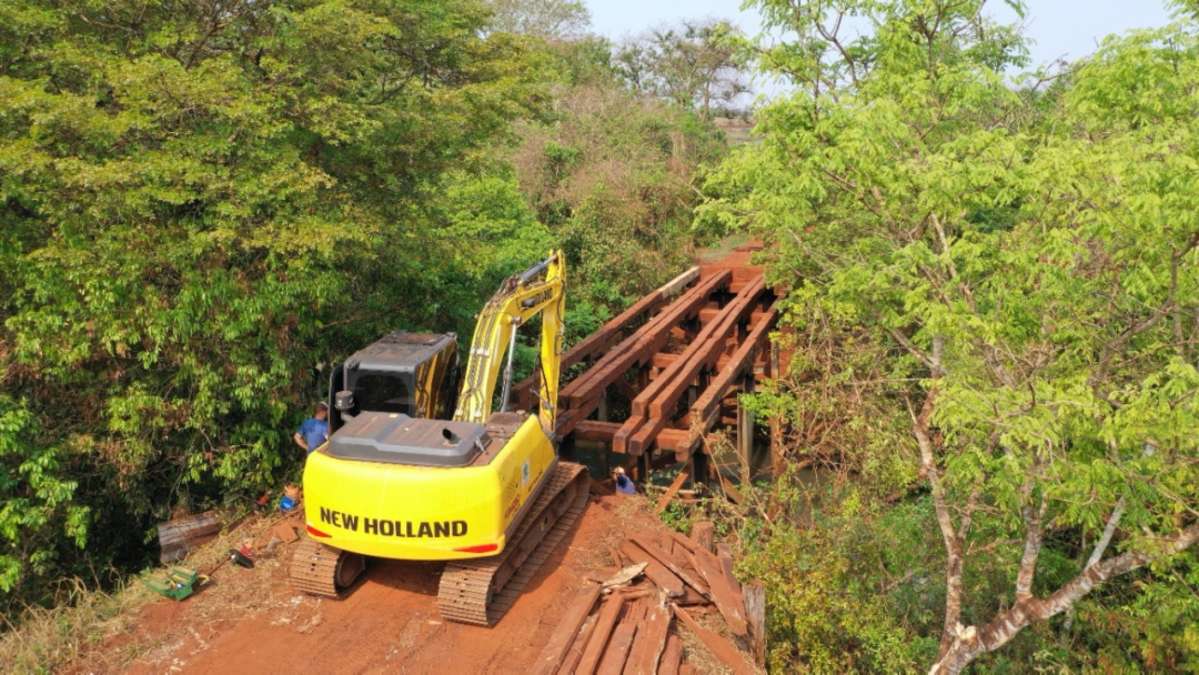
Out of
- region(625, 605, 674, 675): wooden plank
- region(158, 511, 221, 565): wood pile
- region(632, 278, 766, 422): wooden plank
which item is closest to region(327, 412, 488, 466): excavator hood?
region(625, 605, 674, 675): wooden plank

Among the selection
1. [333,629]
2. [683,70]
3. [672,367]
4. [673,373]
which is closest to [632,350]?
[672,367]

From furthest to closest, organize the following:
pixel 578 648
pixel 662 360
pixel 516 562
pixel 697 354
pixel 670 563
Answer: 1. pixel 662 360
2. pixel 697 354
3. pixel 670 563
4. pixel 516 562
5. pixel 578 648

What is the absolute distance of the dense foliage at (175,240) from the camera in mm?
8344

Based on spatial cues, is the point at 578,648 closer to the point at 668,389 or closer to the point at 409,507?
the point at 409,507

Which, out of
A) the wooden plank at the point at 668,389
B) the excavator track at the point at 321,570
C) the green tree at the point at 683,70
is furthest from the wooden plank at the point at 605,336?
the green tree at the point at 683,70

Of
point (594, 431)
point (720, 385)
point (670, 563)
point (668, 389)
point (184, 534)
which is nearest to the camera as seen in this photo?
point (670, 563)

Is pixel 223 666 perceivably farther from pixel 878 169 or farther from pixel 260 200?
pixel 878 169

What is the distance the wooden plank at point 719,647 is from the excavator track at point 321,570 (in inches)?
126

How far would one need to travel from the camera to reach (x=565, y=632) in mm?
6688

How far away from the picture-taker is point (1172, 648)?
7734 mm

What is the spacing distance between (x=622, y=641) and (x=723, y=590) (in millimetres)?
1305

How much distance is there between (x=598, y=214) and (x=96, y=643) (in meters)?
17.3

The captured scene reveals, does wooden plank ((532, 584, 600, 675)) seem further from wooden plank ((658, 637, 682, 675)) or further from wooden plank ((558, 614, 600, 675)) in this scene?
wooden plank ((658, 637, 682, 675))

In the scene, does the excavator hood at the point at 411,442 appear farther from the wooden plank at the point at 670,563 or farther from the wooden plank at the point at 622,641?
the wooden plank at the point at 670,563
